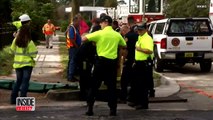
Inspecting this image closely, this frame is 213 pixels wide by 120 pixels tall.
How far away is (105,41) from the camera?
28.8 ft

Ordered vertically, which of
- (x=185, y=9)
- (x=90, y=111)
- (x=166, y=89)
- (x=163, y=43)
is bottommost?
(x=185, y=9)

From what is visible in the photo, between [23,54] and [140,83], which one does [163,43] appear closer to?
[140,83]

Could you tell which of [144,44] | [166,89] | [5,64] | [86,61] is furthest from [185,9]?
[86,61]

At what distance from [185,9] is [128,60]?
6022cm

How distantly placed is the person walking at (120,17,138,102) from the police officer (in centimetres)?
42

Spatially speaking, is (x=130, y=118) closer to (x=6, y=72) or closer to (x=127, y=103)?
(x=127, y=103)

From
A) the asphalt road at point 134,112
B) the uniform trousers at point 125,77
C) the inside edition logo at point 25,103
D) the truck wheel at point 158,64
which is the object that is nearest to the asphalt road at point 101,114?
the asphalt road at point 134,112

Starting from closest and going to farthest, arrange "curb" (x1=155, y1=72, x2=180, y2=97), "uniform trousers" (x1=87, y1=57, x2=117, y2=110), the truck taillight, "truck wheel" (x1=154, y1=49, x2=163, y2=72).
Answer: "uniform trousers" (x1=87, y1=57, x2=117, y2=110)
"curb" (x1=155, y1=72, x2=180, y2=97)
the truck taillight
"truck wheel" (x1=154, y1=49, x2=163, y2=72)

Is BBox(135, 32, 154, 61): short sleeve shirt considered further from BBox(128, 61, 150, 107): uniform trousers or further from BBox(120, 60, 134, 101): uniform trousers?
BBox(120, 60, 134, 101): uniform trousers

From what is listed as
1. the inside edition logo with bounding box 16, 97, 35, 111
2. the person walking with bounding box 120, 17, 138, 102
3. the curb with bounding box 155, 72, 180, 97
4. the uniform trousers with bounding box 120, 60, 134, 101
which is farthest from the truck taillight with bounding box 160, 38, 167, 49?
the inside edition logo with bounding box 16, 97, 35, 111

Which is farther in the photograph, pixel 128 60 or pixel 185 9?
pixel 185 9

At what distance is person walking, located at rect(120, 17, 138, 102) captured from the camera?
1032 cm

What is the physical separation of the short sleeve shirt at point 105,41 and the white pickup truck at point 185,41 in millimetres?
7837

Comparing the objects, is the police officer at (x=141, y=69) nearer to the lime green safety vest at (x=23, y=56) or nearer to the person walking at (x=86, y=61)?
the person walking at (x=86, y=61)
